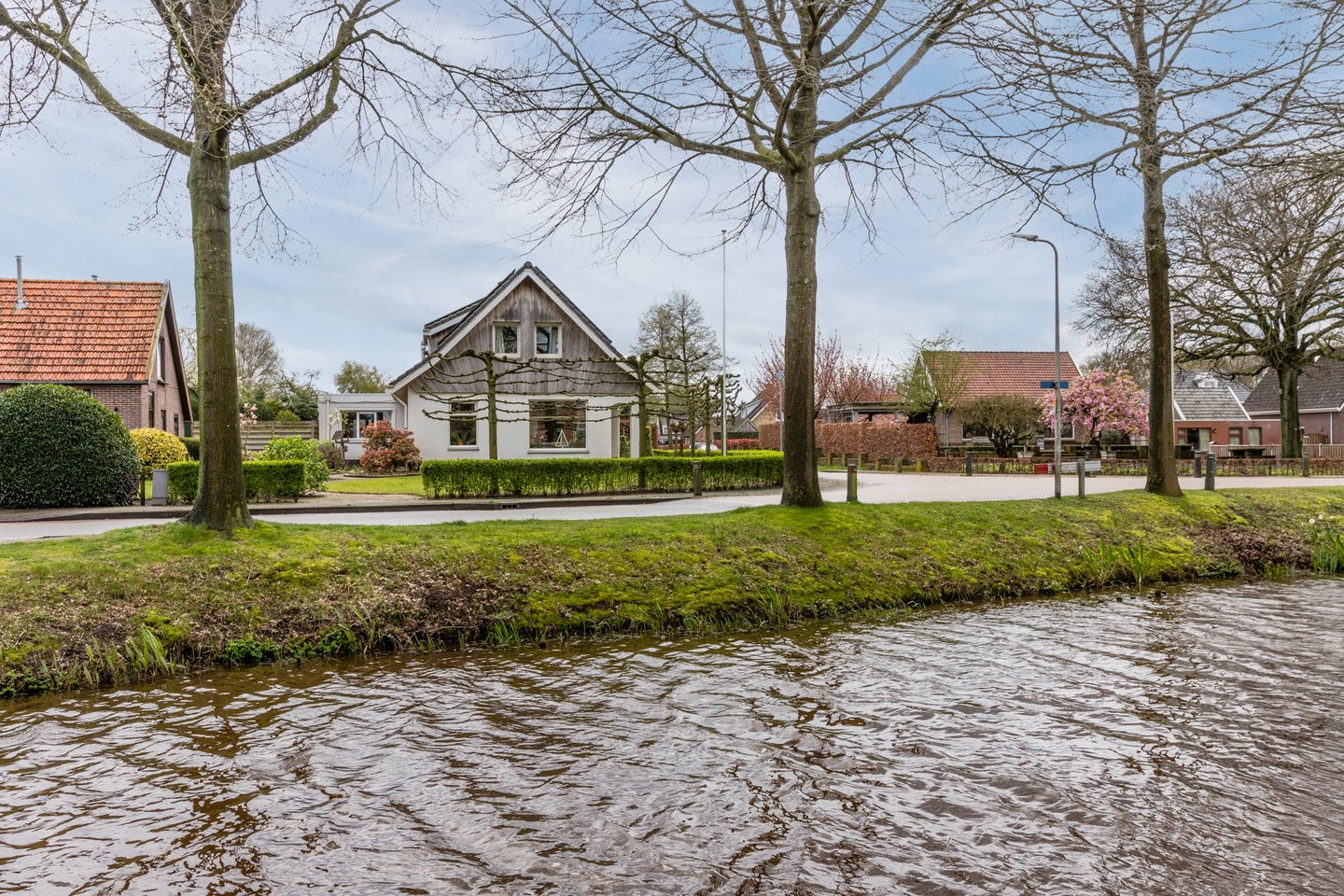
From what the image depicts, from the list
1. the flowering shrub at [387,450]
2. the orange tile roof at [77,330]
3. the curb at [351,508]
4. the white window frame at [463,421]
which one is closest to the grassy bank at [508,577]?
the curb at [351,508]

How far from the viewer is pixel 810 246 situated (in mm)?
12547

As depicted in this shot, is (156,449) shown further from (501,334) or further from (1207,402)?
(1207,402)

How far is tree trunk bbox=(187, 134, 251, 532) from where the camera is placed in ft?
32.0

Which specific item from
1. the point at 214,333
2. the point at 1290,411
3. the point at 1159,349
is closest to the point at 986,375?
the point at 1290,411

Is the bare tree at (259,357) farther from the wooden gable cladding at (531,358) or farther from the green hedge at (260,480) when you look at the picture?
the green hedge at (260,480)

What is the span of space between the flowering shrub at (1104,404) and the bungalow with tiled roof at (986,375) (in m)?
2.53

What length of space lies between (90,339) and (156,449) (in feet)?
22.2

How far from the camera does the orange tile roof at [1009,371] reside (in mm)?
52094

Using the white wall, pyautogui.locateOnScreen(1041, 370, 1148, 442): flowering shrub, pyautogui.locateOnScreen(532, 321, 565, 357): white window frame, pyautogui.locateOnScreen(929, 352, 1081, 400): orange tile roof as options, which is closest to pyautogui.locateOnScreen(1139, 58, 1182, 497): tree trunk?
the white wall

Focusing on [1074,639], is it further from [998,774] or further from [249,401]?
[249,401]

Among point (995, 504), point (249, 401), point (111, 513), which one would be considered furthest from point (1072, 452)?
point (249, 401)

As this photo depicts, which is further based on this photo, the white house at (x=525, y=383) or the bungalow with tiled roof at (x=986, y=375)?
the bungalow with tiled roof at (x=986, y=375)

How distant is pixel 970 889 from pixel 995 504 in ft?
38.4

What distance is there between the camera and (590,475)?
74.7 ft
